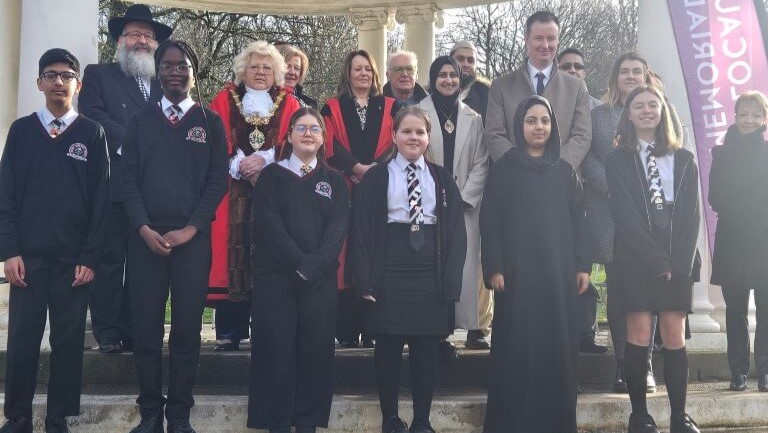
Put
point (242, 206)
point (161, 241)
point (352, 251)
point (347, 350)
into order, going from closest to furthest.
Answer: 1. point (161, 241)
2. point (352, 251)
3. point (242, 206)
4. point (347, 350)

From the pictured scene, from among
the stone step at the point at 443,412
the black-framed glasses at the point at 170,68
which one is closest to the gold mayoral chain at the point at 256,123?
the black-framed glasses at the point at 170,68

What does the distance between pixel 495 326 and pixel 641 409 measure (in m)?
1.04

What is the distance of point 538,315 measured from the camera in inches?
238

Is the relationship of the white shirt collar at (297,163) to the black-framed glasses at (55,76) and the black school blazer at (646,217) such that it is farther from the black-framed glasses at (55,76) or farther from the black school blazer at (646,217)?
the black school blazer at (646,217)

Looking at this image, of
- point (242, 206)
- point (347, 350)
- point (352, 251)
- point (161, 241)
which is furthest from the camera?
point (347, 350)

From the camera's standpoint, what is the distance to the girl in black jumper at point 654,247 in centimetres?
602

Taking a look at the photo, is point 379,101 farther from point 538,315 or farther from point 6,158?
point 6,158

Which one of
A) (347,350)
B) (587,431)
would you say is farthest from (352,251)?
(587,431)

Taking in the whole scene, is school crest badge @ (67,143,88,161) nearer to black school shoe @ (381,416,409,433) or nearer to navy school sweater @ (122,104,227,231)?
navy school sweater @ (122,104,227,231)

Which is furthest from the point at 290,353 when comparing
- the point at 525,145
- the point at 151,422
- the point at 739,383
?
the point at 739,383

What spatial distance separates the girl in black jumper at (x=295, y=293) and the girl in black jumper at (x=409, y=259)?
21 centimetres

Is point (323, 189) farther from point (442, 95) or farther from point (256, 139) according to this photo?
point (442, 95)

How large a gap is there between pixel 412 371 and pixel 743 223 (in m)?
2.78

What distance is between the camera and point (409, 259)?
6.05m
